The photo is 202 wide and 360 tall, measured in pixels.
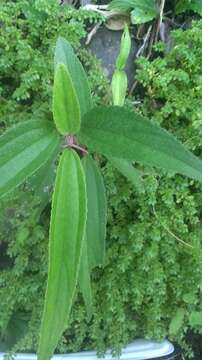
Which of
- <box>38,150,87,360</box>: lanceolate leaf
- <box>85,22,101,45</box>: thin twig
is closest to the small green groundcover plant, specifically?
<box>38,150,87,360</box>: lanceolate leaf

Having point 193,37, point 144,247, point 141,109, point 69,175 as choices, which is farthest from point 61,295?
point 193,37

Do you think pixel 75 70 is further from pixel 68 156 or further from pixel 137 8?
pixel 137 8

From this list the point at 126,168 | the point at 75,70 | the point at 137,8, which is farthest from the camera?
the point at 137,8

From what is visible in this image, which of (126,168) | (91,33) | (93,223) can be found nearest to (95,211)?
(93,223)

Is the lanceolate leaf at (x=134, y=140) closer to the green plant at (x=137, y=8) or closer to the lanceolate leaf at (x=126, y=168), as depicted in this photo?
the lanceolate leaf at (x=126, y=168)

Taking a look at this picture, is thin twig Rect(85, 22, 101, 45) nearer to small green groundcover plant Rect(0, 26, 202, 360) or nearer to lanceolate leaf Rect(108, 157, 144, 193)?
lanceolate leaf Rect(108, 157, 144, 193)

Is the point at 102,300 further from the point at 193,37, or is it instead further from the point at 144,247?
the point at 193,37
